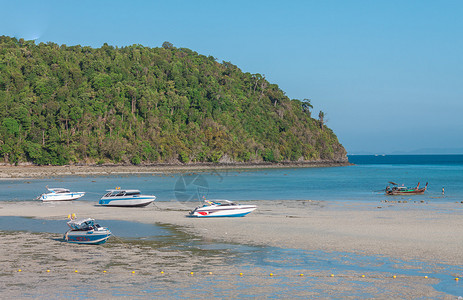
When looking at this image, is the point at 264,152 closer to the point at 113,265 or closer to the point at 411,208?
the point at 411,208

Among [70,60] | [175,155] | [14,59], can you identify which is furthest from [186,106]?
[14,59]

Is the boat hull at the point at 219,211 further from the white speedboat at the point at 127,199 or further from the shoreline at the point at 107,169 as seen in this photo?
the shoreline at the point at 107,169

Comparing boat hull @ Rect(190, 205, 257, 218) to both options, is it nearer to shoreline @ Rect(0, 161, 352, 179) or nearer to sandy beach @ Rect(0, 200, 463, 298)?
sandy beach @ Rect(0, 200, 463, 298)

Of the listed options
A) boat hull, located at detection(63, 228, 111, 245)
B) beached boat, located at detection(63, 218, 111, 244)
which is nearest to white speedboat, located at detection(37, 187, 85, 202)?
beached boat, located at detection(63, 218, 111, 244)

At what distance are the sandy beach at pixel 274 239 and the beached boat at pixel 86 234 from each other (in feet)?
1.80

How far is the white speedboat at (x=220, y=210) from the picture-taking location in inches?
1507

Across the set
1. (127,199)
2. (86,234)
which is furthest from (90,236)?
(127,199)

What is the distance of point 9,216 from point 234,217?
17918mm

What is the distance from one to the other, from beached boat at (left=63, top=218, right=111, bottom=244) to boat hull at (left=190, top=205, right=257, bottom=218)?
12091 millimetres

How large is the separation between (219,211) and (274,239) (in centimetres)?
1056

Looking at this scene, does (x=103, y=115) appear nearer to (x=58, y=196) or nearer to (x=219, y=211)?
(x=58, y=196)

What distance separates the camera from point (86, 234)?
1041 inches

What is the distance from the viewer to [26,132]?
14288cm

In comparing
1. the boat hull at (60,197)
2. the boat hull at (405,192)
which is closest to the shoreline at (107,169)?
the boat hull at (60,197)
